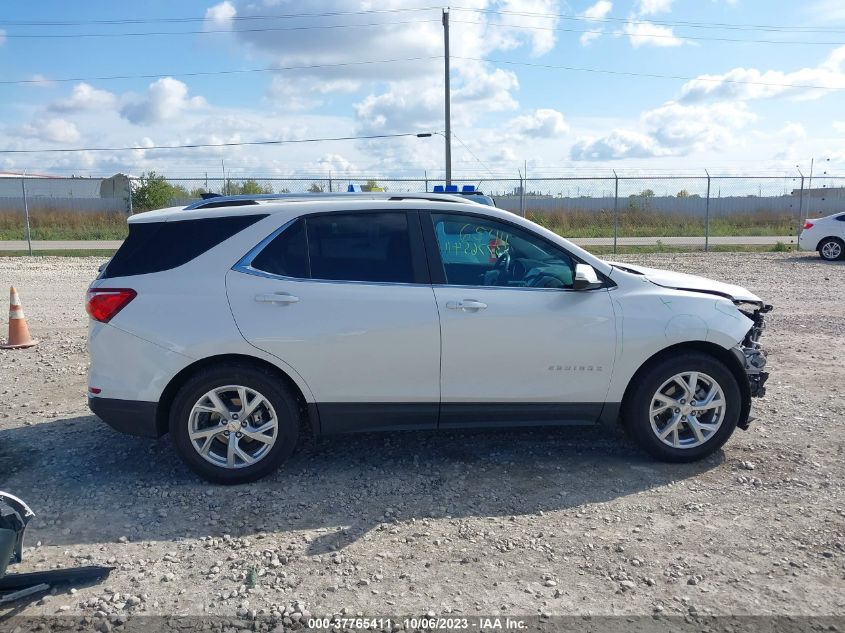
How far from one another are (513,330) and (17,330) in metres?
6.62

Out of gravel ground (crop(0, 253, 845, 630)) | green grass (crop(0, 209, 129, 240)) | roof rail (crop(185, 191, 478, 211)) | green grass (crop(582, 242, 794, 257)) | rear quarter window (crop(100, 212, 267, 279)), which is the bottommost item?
gravel ground (crop(0, 253, 845, 630))

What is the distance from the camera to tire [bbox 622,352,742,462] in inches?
188

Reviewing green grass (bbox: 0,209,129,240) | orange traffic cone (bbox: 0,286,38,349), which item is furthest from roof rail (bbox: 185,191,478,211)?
green grass (bbox: 0,209,129,240)

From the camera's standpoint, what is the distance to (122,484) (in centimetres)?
Answer: 470

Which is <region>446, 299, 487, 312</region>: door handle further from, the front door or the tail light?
the tail light

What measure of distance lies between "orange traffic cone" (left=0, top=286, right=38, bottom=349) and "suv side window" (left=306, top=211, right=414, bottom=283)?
17.9 feet

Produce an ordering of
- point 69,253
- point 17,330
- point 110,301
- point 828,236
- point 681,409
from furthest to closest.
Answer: point 69,253, point 828,236, point 17,330, point 681,409, point 110,301

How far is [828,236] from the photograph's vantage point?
18.6 meters

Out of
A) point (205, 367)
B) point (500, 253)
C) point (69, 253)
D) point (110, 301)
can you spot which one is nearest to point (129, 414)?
point (205, 367)

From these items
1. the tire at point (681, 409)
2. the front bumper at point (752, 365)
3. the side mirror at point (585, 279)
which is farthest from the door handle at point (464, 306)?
the front bumper at point (752, 365)

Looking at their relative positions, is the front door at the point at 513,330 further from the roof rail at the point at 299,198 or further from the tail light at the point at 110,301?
the tail light at the point at 110,301

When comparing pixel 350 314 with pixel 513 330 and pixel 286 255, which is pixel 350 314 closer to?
pixel 286 255

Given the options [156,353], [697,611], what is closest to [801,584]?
[697,611]

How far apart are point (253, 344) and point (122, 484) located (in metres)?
1.31
